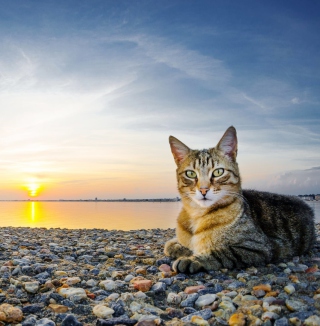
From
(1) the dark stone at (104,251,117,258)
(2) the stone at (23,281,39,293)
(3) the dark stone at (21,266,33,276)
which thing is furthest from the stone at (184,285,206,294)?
(1) the dark stone at (104,251,117,258)

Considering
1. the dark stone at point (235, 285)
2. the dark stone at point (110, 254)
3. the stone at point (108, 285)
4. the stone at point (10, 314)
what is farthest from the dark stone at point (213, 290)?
the dark stone at point (110, 254)

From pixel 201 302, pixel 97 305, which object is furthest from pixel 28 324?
pixel 201 302

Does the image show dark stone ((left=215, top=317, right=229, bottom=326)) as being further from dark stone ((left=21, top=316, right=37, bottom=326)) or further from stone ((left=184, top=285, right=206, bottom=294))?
dark stone ((left=21, top=316, right=37, bottom=326))

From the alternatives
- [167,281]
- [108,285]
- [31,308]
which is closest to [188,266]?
[167,281]

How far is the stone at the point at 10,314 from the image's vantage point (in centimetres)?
337

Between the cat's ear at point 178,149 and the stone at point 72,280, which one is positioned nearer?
the stone at point 72,280

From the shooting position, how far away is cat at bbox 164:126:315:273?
5.19 m

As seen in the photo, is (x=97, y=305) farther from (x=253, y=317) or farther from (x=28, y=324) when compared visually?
(x=253, y=317)

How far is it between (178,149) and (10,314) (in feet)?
12.0

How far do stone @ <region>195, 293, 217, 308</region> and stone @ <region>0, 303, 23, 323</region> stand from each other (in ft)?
6.34

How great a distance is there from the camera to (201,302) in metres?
3.82

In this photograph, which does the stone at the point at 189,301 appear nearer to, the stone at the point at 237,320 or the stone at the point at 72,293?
the stone at the point at 237,320

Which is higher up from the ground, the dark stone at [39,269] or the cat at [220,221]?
the cat at [220,221]

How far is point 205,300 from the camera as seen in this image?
384cm
